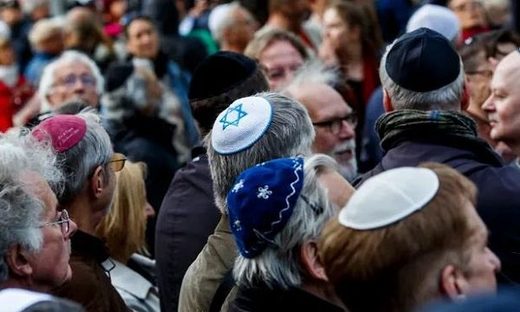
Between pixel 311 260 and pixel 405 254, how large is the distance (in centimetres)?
67

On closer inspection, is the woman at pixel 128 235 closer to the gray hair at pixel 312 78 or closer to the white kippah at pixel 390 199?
the gray hair at pixel 312 78

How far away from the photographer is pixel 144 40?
1211cm

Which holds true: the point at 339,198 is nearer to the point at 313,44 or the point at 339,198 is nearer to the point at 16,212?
the point at 16,212

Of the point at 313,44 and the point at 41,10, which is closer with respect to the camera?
the point at 313,44

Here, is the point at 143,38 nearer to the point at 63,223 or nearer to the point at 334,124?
the point at 334,124

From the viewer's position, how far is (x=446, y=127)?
453 cm

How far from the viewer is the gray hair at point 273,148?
4.39 meters

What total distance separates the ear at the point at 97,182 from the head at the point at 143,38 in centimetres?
713

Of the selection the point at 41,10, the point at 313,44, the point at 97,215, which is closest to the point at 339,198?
the point at 97,215

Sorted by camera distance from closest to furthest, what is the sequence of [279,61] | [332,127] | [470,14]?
[332,127] → [279,61] → [470,14]

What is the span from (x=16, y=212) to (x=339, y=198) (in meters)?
0.95

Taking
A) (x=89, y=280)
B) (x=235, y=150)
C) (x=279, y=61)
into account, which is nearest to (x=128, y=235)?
(x=89, y=280)

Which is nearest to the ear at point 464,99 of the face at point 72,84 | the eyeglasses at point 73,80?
the face at point 72,84

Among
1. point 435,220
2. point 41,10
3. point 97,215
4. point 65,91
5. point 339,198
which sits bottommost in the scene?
point 41,10
